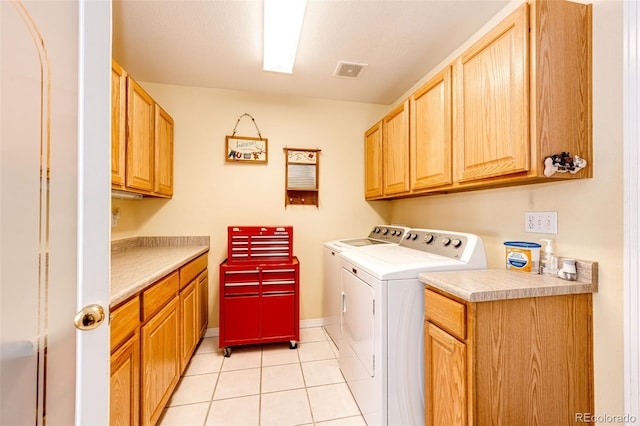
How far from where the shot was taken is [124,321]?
3.76 ft

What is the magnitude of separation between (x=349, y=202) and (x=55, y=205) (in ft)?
8.48

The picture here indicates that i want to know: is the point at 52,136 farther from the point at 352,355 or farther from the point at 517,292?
the point at 352,355

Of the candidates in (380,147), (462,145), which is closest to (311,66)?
(380,147)

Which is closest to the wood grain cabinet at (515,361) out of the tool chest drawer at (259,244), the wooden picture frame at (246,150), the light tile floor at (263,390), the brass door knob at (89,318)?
the light tile floor at (263,390)

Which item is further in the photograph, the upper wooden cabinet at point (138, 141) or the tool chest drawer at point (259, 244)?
the tool chest drawer at point (259, 244)

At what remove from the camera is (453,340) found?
1.15 metres

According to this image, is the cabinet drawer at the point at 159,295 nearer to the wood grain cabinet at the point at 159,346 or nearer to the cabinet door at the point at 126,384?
the wood grain cabinet at the point at 159,346

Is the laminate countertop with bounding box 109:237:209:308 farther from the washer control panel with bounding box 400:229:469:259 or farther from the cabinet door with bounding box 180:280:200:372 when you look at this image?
the washer control panel with bounding box 400:229:469:259

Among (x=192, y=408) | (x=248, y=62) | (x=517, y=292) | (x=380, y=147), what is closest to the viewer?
(x=517, y=292)

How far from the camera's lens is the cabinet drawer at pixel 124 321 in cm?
106

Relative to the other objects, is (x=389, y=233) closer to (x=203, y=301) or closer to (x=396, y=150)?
(x=396, y=150)

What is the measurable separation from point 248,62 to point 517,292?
7.99ft

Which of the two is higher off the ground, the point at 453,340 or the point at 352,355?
the point at 453,340

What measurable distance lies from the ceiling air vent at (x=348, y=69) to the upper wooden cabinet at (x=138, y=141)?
5.16ft
